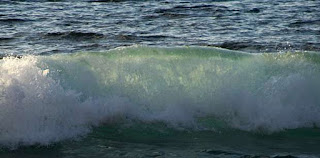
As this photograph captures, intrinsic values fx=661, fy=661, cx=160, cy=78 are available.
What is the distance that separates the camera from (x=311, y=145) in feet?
24.0

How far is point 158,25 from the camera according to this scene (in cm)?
1538

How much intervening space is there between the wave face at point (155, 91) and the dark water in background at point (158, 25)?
439cm

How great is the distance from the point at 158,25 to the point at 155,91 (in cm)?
754

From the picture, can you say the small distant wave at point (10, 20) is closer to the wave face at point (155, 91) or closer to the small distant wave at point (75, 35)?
the small distant wave at point (75, 35)

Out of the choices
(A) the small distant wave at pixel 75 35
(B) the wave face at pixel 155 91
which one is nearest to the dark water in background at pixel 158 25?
(A) the small distant wave at pixel 75 35

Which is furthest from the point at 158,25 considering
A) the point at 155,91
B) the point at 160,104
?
the point at 160,104

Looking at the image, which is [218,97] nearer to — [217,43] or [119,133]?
[119,133]

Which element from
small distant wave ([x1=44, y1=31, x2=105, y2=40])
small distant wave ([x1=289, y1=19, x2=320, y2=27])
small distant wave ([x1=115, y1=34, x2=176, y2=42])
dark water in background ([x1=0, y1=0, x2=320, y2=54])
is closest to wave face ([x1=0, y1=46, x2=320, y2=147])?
dark water in background ([x1=0, y1=0, x2=320, y2=54])

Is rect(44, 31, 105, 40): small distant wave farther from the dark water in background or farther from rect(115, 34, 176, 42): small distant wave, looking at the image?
rect(115, 34, 176, 42): small distant wave

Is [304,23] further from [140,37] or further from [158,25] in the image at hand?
[140,37]

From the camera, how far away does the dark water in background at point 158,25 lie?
1330 centimetres

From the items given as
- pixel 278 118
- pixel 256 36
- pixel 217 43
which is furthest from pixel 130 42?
pixel 278 118

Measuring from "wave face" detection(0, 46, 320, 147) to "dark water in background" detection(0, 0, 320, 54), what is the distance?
4.39 meters

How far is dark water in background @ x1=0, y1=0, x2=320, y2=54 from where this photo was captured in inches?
523
